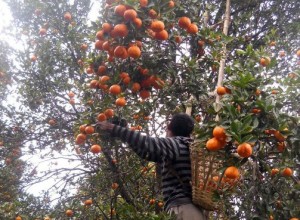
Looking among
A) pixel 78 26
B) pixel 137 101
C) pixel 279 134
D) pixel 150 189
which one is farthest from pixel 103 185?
pixel 279 134

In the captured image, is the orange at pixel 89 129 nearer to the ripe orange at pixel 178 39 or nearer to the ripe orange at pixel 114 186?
the ripe orange at pixel 178 39

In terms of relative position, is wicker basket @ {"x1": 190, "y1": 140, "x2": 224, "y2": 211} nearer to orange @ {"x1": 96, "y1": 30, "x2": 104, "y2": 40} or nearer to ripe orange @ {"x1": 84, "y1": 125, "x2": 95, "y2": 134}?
ripe orange @ {"x1": 84, "y1": 125, "x2": 95, "y2": 134}

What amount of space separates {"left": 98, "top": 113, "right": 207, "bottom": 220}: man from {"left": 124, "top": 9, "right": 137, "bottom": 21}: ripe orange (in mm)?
807

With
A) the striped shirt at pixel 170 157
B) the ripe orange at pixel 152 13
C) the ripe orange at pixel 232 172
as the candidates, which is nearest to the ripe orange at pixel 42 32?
the ripe orange at pixel 152 13

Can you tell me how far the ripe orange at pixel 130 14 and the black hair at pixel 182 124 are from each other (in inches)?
32.1

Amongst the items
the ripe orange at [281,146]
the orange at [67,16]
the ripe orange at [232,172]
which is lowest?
the ripe orange at [232,172]

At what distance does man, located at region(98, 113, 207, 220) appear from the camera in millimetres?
2645

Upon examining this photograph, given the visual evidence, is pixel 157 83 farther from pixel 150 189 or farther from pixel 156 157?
pixel 150 189

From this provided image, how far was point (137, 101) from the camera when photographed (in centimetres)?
343

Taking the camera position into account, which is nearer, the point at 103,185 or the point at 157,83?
the point at 157,83

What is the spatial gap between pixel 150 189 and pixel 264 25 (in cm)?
275

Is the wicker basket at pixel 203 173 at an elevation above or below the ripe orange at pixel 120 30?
below

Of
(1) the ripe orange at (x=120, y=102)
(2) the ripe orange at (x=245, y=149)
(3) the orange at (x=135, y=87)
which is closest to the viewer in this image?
(2) the ripe orange at (x=245, y=149)

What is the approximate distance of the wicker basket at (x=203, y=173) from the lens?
2.46m
